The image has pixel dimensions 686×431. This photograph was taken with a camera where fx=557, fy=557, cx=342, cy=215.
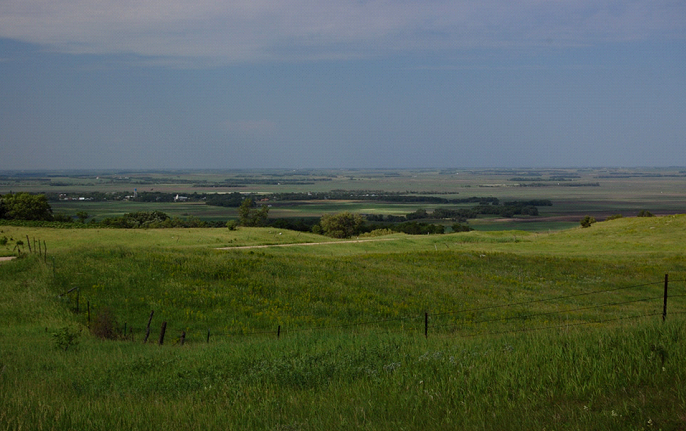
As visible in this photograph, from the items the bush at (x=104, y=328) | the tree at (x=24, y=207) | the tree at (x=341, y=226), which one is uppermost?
the tree at (x=24, y=207)

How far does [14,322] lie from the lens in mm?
17500

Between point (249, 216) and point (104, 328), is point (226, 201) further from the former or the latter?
point (104, 328)

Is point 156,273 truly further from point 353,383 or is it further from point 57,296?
point 353,383

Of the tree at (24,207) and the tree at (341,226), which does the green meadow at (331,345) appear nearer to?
the tree at (24,207)

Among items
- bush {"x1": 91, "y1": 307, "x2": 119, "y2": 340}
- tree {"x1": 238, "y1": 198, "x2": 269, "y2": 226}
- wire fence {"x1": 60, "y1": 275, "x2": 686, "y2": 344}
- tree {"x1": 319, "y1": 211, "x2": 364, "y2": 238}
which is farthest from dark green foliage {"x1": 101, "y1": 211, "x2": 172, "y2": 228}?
bush {"x1": 91, "y1": 307, "x2": 119, "y2": 340}

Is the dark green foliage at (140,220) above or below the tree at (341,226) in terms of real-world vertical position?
above

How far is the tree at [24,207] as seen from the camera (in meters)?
60.9

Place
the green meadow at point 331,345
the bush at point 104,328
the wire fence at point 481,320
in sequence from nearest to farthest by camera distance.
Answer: the green meadow at point 331,345, the bush at point 104,328, the wire fence at point 481,320

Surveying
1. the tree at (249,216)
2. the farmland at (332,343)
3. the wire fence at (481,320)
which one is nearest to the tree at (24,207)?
the farmland at (332,343)

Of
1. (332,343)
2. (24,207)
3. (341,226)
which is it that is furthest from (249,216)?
(332,343)

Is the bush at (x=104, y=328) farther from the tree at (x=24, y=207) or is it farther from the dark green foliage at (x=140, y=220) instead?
the tree at (x=24, y=207)

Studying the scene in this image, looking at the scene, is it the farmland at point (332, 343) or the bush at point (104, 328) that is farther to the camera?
the bush at point (104, 328)

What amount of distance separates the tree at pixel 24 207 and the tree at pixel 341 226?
127 ft

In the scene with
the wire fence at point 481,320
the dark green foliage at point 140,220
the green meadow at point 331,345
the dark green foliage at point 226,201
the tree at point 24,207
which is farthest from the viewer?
the dark green foliage at point 226,201
